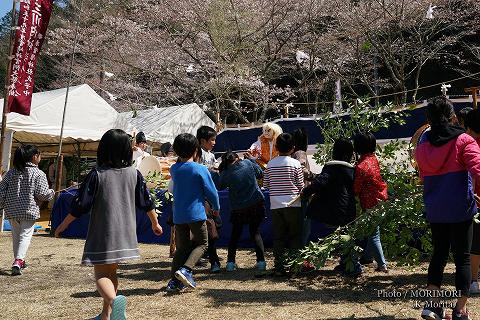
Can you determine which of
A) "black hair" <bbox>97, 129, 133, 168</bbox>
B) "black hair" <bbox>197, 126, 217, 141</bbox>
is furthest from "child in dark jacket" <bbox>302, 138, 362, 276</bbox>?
"black hair" <bbox>97, 129, 133, 168</bbox>

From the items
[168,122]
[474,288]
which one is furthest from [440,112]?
[168,122]

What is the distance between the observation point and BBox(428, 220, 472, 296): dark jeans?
304 centimetres

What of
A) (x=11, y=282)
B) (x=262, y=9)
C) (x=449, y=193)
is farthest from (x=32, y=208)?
(x=262, y=9)

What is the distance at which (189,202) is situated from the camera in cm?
445

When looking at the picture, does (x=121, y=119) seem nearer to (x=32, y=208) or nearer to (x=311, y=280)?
(x=32, y=208)

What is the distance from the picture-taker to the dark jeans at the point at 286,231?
4.89 meters

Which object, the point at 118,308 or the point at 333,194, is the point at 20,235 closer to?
the point at 118,308

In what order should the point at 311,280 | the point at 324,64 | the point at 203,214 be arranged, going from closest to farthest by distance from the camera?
the point at 203,214 < the point at 311,280 < the point at 324,64

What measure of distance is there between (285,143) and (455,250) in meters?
2.23

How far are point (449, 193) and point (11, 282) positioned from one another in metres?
4.41

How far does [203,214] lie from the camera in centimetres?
446

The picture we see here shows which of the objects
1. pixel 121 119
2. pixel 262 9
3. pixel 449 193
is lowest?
pixel 449 193

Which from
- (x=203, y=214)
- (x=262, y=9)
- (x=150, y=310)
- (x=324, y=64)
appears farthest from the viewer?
(x=324, y=64)

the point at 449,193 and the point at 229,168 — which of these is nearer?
the point at 449,193
